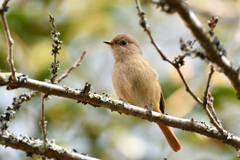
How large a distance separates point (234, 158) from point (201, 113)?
101 centimetres

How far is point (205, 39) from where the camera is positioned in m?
2.20

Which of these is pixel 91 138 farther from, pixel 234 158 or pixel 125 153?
pixel 234 158

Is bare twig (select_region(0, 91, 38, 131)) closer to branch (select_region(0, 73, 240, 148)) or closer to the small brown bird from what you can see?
branch (select_region(0, 73, 240, 148))

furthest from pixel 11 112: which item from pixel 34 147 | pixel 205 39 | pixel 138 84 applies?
pixel 138 84

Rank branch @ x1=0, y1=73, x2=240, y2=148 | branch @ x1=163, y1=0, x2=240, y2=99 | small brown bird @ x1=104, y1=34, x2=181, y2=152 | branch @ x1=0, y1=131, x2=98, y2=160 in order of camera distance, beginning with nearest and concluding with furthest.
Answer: branch @ x1=163, y1=0, x2=240, y2=99, branch @ x1=0, y1=73, x2=240, y2=148, branch @ x1=0, y1=131, x2=98, y2=160, small brown bird @ x1=104, y1=34, x2=181, y2=152

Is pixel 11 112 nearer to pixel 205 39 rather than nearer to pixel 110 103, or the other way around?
pixel 110 103

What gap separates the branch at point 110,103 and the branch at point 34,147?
50 centimetres

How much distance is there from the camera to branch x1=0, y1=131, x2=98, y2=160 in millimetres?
2844

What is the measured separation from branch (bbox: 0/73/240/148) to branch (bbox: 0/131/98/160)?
19.6 inches

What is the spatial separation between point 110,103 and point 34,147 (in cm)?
→ 80

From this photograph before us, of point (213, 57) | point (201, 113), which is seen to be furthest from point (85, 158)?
point (201, 113)

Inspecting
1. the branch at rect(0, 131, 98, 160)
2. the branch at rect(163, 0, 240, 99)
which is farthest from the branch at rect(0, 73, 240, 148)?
the branch at rect(163, 0, 240, 99)

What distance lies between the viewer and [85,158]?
122 inches

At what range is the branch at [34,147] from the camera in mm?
2844
